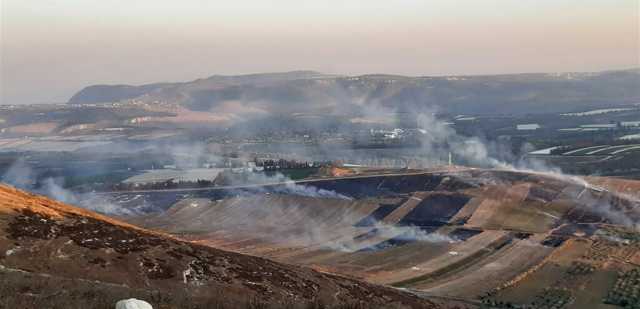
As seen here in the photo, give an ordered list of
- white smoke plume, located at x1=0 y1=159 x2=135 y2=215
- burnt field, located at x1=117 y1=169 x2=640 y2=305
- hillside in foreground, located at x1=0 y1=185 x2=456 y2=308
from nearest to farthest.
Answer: hillside in foreground, located at x1=0 y1=185 x2=456 y2=308 → burnt field, located at x1=117 y1=169 x2=640 y2=305 → white smoke plume, located at x1=0 y1=159 x2=135 y2=215

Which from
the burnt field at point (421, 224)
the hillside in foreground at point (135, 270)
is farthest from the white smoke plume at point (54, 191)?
the hillside in foreground at point (135, 270)

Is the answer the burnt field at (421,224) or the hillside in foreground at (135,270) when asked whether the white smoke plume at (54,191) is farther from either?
the hillside in foreground at (135,270)

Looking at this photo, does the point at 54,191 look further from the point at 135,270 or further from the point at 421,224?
the point at 135,270

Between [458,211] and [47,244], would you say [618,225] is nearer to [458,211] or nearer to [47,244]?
[458,211]

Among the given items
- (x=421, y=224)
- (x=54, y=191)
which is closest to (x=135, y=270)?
(x=421, y=224)

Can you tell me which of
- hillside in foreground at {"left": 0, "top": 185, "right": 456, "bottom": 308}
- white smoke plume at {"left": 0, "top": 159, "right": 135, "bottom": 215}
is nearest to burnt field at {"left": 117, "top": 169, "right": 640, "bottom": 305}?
white smoke plume at {"left": 0, "top": 159, "right": 135, "bottom": 215}

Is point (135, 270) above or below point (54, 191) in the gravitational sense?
above

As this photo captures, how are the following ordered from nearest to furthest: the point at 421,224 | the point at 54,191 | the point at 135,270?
the point at 135,270
the point at 421,224
the point at 54,191

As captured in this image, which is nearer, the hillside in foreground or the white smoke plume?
the hillside in foreground

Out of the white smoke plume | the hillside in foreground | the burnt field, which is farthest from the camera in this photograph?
the white smoke plume

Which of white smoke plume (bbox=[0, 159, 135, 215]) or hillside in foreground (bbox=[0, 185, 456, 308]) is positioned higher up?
hillside in foreground (bbox=[0, 185, 456, 308])

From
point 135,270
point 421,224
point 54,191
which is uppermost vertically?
point 135,270

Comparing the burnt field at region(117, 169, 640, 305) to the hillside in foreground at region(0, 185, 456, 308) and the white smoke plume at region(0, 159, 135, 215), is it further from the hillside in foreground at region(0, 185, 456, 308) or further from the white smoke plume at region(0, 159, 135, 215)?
the hillside in foreground at region(0, 185, 456, 308)
